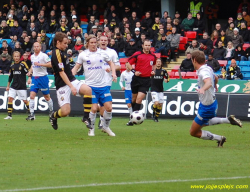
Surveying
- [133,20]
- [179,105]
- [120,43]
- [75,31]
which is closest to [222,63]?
[120,43]

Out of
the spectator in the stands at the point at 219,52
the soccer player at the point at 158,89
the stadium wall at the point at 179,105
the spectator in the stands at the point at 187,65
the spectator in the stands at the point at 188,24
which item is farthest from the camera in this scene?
the spectator in the stands at the point at 188,24

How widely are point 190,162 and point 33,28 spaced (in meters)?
24.7

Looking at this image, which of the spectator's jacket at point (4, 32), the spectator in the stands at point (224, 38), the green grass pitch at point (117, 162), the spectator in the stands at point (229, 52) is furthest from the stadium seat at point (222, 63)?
the spectator's jacket at point (4, 32)

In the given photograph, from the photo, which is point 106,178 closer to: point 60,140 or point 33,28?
point 60,140

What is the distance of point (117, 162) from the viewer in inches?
370

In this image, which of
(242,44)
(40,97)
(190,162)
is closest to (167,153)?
(190,162)

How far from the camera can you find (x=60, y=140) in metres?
12.6

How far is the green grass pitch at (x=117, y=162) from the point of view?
763 cm

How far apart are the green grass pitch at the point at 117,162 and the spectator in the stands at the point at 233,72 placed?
35.1ft

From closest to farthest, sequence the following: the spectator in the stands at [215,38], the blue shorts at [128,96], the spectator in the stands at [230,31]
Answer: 1. the blue shorts at [128,96]
2. the spectator in the stands at [215,38]
3. the spectator in the stands at [230,31]

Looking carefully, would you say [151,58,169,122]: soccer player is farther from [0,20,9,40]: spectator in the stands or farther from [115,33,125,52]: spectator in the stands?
[0,20,9,40]: spectator in the stands

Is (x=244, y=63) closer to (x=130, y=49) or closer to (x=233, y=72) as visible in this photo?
(x=233, y=72)

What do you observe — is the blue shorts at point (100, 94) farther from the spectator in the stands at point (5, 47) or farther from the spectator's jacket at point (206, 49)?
the spectator in the stands at point (5, 47)

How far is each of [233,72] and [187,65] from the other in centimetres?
250
